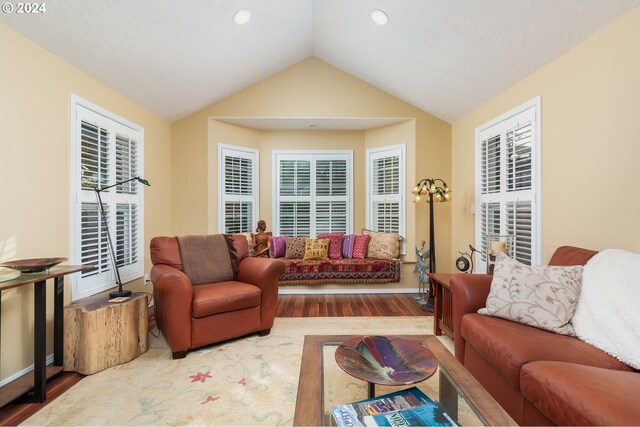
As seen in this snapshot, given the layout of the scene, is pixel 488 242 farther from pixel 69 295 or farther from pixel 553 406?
pixel 69 295

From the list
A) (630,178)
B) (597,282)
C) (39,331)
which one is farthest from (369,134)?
(39,331)

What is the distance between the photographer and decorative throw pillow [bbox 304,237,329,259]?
4.13 meters

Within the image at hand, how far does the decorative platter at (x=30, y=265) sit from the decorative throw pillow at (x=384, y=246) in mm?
3476

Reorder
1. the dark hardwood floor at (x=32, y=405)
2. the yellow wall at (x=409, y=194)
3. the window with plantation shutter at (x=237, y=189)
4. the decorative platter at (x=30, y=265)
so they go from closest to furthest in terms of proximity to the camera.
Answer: the dark hardwood floor at (x=32, y=405) → the decorative platter at (x=30, y=265) → the yellow wall at (x=409, y=194) → the window with plantation shutter at (x=237, y=189)

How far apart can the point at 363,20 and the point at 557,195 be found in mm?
2459

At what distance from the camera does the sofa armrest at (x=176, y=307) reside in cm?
216

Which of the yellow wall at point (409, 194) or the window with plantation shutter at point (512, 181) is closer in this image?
the window with plantation shutter at point (512, 181)

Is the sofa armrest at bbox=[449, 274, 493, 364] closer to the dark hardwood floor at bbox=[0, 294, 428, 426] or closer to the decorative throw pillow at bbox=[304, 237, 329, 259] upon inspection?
the dark hardwood floor at bbox=[0, 294, 428, 426]

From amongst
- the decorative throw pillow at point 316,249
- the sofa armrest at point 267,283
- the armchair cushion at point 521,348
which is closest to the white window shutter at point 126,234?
the sofa armrest at point 267,283

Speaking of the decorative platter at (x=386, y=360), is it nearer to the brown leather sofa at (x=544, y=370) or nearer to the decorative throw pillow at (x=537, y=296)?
the brown leather sofa at (x=544, y=370)

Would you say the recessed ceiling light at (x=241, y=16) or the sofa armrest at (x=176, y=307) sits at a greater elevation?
the recessed ceiling light at (x=241, y=16)

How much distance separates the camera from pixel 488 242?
2.53 m

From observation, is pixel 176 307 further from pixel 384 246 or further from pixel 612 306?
pixel 384 246

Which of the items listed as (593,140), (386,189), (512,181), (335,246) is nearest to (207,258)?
(335,246)
